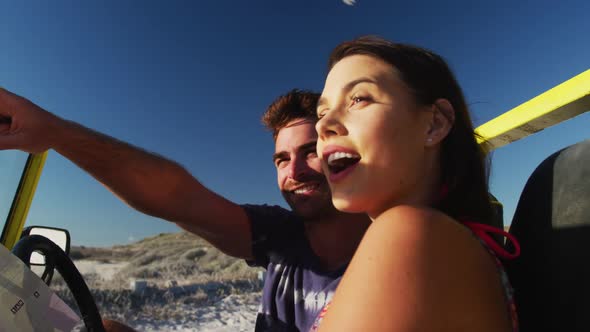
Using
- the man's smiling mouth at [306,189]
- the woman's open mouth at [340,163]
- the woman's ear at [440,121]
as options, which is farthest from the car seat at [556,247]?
the man's smiling mouth at [306,189]

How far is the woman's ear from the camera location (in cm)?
111

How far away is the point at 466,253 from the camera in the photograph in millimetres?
691

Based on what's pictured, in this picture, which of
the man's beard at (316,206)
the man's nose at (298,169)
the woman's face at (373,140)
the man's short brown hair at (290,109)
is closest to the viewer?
the woman's face at (373,140)

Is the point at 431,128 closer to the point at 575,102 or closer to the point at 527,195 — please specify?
the point at 527,195

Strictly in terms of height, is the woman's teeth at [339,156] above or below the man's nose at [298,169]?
below

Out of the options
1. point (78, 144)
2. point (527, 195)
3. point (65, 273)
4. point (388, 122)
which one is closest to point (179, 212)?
point (78, 144)

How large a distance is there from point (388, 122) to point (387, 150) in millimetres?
73

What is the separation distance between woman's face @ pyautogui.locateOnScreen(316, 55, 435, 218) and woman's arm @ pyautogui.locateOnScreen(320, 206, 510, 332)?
276mm

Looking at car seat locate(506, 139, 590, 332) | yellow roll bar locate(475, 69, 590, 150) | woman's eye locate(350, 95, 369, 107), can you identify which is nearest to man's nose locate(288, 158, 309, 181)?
yellow roll bar locate(475, 69, 590, 150)

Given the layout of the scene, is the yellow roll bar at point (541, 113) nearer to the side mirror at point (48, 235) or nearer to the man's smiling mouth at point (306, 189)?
the man's smiling mouth at point (306, 189)

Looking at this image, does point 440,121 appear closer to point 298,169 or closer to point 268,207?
point 298,169

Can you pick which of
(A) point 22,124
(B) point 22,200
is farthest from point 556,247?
(B) point 22,200

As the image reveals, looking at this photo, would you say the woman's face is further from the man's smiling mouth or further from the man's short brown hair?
the man's short brown hair

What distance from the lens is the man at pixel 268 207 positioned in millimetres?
1759
